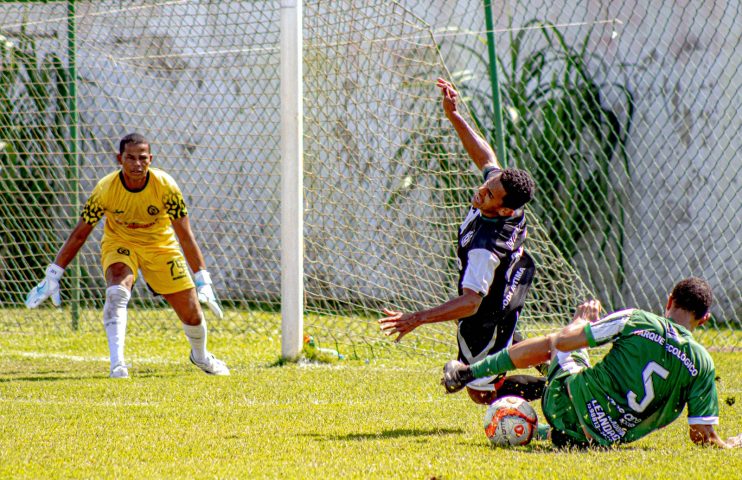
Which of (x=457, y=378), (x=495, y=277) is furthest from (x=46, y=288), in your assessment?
(x=457, y=378)

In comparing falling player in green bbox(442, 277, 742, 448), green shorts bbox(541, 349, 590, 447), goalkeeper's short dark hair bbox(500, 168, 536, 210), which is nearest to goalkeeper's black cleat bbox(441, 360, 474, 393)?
falling player in green bbox(442, 277, 742, 448)

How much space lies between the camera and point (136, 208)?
7828 millimetres

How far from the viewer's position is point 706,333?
1026cm

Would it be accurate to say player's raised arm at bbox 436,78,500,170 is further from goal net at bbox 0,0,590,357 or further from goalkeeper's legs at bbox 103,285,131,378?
goalkeeper's legs at bbox 103,285,131,378

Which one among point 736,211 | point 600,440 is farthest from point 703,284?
point 736,211

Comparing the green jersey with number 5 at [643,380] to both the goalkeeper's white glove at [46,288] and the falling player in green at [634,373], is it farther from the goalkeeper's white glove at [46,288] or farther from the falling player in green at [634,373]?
the goalkeeper's white glove at [46,288]

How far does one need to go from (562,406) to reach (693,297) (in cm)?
85

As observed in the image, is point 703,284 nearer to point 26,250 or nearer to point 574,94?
point 574,94

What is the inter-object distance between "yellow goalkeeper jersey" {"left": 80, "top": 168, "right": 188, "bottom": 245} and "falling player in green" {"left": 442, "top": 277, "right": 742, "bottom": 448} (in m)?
3.68

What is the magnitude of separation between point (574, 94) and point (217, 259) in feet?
15.6

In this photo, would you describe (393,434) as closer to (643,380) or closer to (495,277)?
(495,277)

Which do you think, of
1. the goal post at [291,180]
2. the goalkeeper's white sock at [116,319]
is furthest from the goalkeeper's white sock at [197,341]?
the goal post at [291,180]

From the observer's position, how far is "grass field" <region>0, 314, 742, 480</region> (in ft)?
14.3

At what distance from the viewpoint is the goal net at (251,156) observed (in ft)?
29.1
